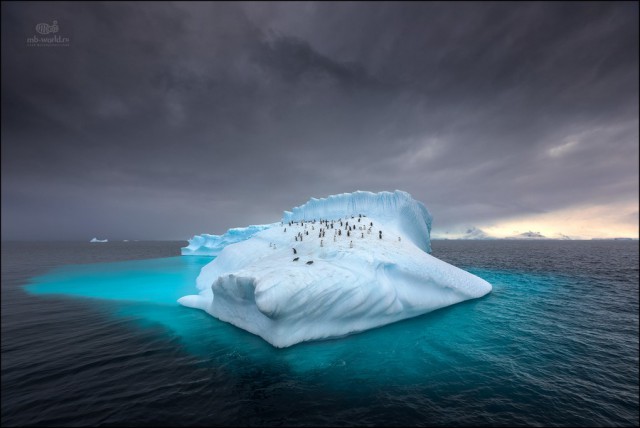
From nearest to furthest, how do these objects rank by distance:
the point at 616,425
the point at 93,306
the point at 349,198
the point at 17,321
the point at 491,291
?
the point at 616,425
the point at 17,321
the point at 93,306
the point at 491,291
the point at 349,198

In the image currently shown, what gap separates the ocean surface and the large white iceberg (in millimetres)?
936

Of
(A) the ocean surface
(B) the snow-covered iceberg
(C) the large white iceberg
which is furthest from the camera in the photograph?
(B) the snow-covered iceberg

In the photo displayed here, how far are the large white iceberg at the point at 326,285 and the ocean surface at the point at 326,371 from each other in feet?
3.07

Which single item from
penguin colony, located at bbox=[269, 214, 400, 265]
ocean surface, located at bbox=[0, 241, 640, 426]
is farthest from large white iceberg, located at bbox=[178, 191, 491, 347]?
ocean surface, located at bbox=[0, 241, 640, 426]

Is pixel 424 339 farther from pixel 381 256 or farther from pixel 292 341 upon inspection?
pixel 292 341

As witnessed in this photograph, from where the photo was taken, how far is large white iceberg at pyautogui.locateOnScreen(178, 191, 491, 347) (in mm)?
13859

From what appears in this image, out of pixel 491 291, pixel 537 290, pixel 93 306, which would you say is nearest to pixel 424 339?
pixel 491 291

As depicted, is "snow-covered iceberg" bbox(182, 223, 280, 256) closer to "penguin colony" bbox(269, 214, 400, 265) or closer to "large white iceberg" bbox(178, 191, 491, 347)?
"penguin colony" bbox(269, 214, 400, 265)

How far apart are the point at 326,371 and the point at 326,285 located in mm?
4528

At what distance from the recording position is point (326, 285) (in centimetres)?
1461

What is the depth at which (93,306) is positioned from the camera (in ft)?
71.6

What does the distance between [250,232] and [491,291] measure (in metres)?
53.2

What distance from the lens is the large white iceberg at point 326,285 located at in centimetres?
1386

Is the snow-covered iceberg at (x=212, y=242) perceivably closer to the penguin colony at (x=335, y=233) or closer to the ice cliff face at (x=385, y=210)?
the ice cliff face at (x=385, y=210)
